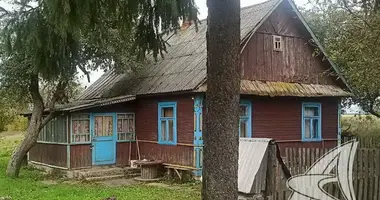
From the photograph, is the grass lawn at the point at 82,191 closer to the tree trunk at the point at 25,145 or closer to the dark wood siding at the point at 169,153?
the tree trunk at the point at 25,145

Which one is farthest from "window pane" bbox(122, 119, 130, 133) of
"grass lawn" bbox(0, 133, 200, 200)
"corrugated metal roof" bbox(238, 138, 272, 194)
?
"corrugated metal roof" bbox(238, 138, 272, 194)

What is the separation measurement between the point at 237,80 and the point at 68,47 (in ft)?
7.97

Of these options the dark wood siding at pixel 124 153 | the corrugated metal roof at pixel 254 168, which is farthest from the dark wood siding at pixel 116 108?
the corrugated metal roof at pixel 254 168

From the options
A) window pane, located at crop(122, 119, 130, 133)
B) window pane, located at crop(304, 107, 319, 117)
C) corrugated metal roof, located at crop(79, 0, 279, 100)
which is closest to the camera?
corrugated metal roof, located at crop(79, 0, 279, 100)

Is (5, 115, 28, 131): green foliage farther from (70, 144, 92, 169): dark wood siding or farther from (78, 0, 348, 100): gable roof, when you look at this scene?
(70, 144, 92, 169): dark wood siding

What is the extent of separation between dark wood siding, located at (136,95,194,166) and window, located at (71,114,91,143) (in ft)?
6.31

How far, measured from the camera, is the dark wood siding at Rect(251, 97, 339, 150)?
15.2 metres

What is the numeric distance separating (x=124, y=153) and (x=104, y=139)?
3.12 feet

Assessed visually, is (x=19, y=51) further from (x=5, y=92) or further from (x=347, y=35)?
(x=5, y=92)

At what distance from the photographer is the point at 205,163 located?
4949mm

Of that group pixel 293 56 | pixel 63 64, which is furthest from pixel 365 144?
pixel 63 64

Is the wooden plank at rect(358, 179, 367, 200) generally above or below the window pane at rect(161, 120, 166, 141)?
below

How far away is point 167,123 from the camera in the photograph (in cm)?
1523

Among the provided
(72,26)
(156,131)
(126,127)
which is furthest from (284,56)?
(72,26)
